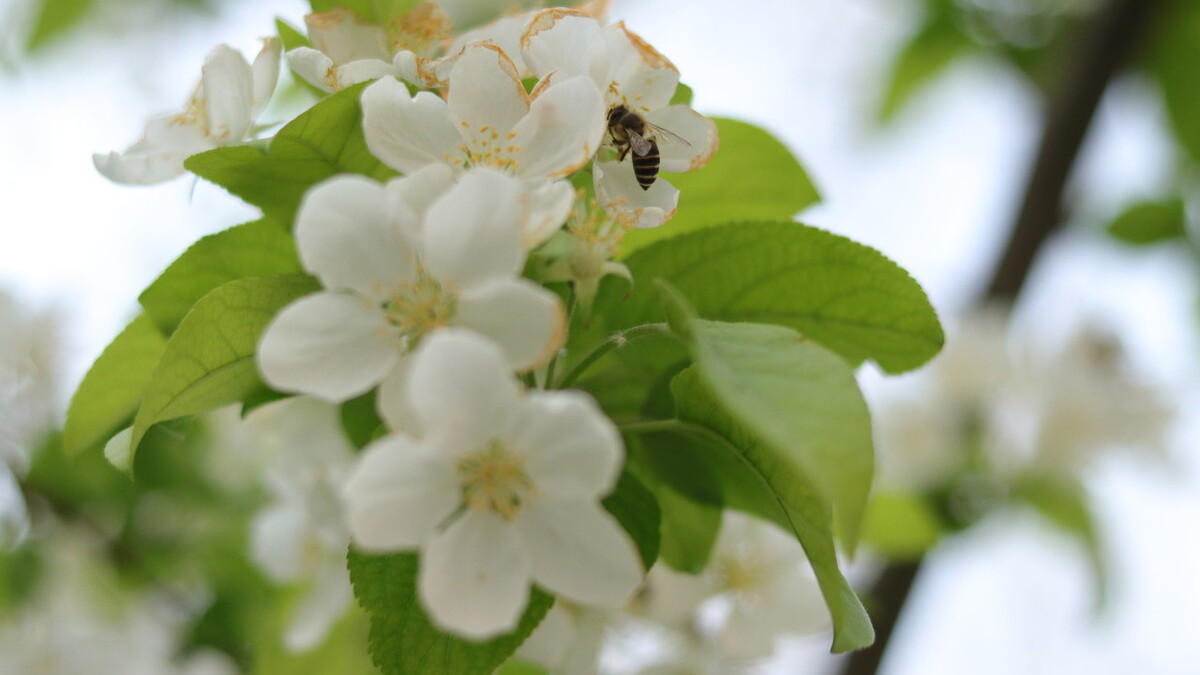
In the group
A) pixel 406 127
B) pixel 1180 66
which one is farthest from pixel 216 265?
pixel 1180 66

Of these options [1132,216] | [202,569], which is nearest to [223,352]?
[202,569]

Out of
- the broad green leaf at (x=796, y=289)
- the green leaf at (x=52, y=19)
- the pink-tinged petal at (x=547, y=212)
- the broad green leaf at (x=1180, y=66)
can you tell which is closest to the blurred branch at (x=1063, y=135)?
the broad green leaf at (x=1180, y=66)

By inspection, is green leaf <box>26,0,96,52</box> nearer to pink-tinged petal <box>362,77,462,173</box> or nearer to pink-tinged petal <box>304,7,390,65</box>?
pink-tinged petal <box>304,7,390,65</box>

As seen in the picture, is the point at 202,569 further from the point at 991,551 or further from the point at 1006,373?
the point at 1006,373

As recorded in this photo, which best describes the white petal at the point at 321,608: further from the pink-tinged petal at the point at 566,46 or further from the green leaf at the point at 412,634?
the pink-tinged petal at the point at 566,46

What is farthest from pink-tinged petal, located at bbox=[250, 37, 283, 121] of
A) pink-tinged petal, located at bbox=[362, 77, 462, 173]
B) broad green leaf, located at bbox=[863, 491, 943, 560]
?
broad green leaf, located at bbox=[863, 491, 943, 560]
